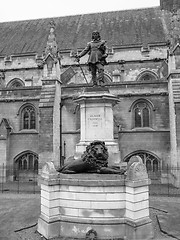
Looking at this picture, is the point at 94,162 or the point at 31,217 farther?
the point at 31,217

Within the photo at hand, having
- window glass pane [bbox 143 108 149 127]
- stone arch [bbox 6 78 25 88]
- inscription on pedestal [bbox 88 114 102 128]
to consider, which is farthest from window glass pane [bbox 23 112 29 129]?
inscription on pedestal [bbox 88 114 102 128]

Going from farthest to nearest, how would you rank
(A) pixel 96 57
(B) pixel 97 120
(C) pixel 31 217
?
(C) pixel 31 217 → (A) pixel 96 57 → (B) pixel 97 120

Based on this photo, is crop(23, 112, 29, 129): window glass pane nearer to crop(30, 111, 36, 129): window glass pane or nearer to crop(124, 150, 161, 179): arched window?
crop(30, 111, 36, 129): window glass pane

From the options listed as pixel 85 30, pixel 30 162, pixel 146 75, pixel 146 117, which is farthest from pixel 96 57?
pixel 85 30

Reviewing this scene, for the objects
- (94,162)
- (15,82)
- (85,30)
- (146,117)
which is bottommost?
(94,162)

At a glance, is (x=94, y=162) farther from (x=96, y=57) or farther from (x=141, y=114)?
(x=141, y=114)

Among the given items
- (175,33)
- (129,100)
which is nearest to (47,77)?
(129,100)

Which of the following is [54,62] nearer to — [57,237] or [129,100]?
[129,100]

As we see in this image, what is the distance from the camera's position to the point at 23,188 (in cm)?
1614

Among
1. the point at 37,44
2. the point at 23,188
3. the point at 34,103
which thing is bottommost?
the point at 23,188

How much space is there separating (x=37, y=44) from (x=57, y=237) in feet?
78.4

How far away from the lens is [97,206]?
6.72 m

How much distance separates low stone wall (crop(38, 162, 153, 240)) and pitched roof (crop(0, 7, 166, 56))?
20.4 metres

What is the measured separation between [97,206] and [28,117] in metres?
14.4
